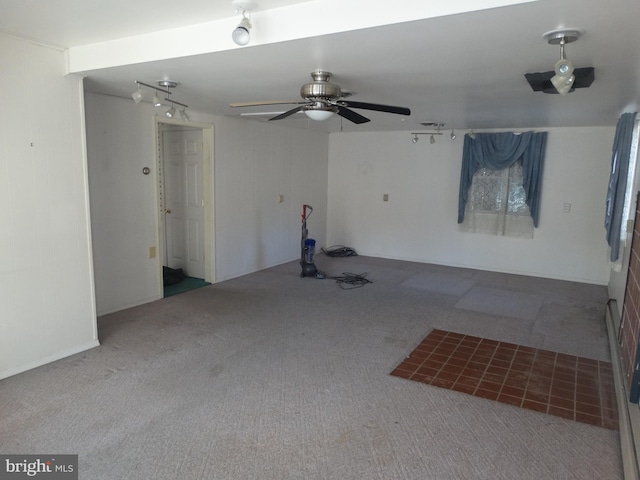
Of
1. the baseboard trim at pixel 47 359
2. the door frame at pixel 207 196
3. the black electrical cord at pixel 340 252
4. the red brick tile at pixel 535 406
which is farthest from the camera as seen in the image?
the black electrical cord at pixel 340 252

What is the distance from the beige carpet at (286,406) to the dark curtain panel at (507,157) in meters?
2.18

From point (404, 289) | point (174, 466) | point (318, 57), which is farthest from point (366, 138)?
point (174, 466)

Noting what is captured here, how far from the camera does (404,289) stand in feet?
18.8

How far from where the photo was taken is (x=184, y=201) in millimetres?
5902

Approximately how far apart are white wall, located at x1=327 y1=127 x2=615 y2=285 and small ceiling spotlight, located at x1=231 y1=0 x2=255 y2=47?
206 inches

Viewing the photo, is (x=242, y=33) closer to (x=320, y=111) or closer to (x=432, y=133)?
(x=320, y=111)

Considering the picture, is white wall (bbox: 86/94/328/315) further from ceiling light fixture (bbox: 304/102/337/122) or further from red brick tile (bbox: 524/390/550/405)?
red brick tile (bbox: 524/390/550/405)

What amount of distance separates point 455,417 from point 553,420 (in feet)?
1.98

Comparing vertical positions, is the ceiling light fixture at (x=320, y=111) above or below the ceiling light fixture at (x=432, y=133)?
below

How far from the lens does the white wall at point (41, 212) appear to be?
3.04 metres

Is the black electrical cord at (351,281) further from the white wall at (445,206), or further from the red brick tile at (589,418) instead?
the red brick tile at (589,418)

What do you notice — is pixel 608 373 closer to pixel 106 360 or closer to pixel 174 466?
pixel 174 466

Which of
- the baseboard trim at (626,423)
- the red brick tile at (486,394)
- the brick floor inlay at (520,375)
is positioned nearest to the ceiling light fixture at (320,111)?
the brick floor inlay at (520,375)

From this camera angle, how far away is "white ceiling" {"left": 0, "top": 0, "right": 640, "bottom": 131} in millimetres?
2096
